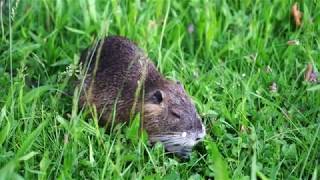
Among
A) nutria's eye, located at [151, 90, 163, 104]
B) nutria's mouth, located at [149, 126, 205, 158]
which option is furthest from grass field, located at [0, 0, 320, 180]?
nutria's eye, located at [151, 90, 163, 104]

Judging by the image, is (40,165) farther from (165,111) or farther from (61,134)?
(165,111)

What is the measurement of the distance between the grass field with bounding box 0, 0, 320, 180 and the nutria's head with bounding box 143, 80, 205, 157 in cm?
8

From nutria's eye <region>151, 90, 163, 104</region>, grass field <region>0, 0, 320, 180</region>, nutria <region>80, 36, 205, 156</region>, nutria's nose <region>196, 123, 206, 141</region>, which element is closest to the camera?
grass field <region>0, 0, 320, 180</region>

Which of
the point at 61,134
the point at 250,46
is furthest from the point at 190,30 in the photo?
the point at 61,134

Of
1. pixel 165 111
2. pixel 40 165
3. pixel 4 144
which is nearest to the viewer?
pixel 40 165

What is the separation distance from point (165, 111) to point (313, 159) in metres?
0.86

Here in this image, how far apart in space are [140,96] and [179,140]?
422 millimetres

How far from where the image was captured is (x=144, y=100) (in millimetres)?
4227

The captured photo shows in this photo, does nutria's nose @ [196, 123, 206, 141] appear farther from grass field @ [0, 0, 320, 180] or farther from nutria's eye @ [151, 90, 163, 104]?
nutria's eye @ [151, 90, 163, 104]

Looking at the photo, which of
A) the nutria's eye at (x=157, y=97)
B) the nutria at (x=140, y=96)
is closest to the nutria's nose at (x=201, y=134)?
the nutria at (x=140, y=96)

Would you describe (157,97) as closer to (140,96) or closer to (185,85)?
(140,96)

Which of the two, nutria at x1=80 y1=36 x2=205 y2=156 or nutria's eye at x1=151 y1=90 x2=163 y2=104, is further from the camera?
nutria's eye at x1=151 y1=90 x2=163 y2=104

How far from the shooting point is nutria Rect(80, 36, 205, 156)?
4051 mm

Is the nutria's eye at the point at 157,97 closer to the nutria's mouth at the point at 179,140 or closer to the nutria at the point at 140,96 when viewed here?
the nutria at the point at 140,96
